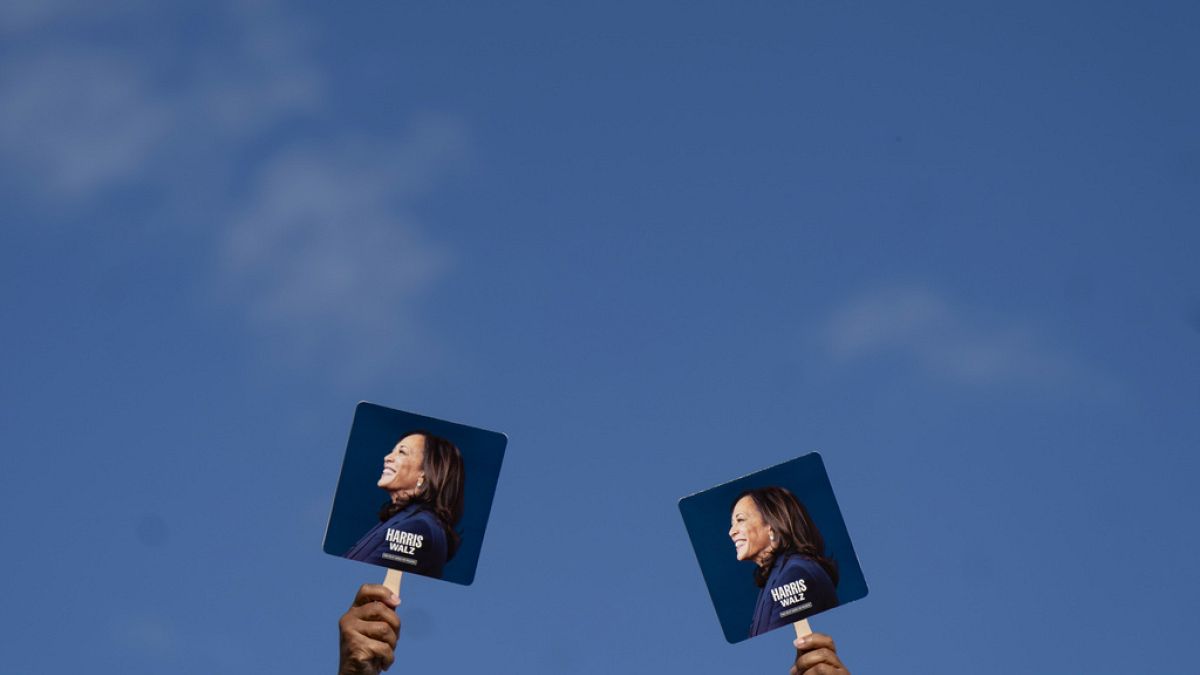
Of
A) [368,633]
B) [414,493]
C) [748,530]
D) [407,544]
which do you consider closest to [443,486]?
[414,493]

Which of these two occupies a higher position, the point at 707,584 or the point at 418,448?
the point at 418,448

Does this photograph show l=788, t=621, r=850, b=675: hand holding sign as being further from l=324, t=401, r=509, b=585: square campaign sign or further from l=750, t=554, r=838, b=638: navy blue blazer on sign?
l=324, t=401, r=509, b=585: square campaign sign

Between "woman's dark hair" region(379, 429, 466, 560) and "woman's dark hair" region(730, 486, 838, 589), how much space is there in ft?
6.39

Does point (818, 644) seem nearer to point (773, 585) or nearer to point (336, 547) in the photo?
point (773, 585)

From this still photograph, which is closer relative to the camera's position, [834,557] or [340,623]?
[340,623]

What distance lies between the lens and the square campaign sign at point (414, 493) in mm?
9992

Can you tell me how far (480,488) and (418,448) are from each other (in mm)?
471

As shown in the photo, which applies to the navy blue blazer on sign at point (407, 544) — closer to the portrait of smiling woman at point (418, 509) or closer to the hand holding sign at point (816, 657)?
the portrait of smiling woman at point (418, 509)

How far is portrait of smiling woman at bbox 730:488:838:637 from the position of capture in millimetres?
10297

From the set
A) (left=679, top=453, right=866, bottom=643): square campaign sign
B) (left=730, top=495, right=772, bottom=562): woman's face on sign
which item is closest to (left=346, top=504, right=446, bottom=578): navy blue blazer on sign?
(left=679, top=453, right=866, bottom=643): square campaign sign

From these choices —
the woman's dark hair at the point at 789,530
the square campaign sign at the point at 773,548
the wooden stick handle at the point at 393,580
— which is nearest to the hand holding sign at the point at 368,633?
the wooden stick handle at the point at 393,580

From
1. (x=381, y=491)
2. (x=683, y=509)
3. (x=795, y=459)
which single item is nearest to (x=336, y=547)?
(x=381, y=491)

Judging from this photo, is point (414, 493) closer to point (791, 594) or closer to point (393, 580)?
point (393, 580)

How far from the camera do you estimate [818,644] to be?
10.1 m
